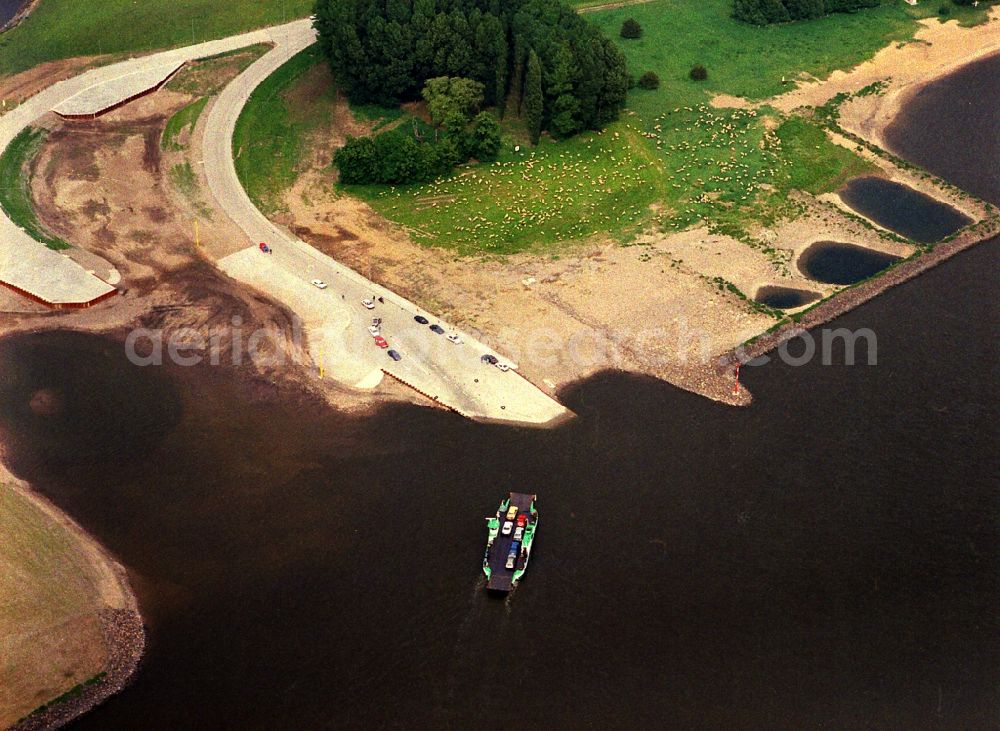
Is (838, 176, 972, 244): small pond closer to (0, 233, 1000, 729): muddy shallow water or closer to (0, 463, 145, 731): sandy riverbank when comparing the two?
(0, 233, 1000, 729): muddy shallow water

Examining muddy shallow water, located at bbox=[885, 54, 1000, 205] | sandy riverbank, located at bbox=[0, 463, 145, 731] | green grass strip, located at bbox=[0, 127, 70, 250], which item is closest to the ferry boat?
sandy riverbank, located at bbox=[0, 463, 145, 731]

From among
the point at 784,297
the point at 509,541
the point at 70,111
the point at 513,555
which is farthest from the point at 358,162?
the point at 513,555

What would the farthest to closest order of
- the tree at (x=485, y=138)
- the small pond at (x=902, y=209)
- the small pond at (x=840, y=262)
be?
the tree at (x=485, y=138), the small pond at (x=902, y=209), the small pond at (x=840, y=262)

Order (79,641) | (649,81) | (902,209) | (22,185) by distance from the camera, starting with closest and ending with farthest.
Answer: (79,641) → (22,185) → (902,209) → (649,81)

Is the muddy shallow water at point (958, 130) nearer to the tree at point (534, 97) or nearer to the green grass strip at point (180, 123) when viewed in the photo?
the tree at point (534, 97)

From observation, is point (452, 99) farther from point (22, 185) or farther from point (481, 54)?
point (22, 185)

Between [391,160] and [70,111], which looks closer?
[391,160]

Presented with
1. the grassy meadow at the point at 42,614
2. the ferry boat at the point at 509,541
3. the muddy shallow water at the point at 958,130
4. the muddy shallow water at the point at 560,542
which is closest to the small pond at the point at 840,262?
the muddy shallow water at the point at 560,542

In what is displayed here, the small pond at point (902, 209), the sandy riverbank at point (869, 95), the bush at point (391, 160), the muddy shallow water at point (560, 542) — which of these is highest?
the bush at point (391, 160)
